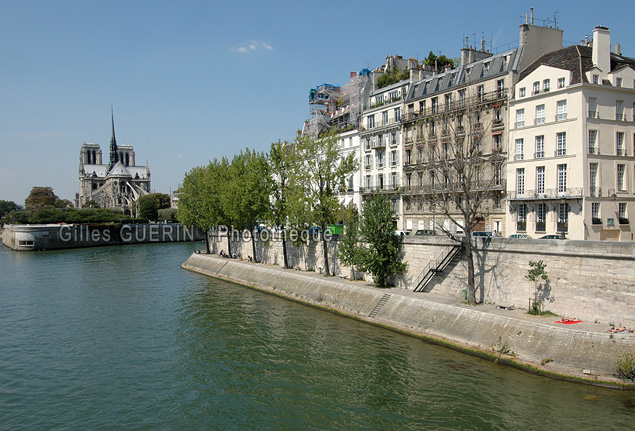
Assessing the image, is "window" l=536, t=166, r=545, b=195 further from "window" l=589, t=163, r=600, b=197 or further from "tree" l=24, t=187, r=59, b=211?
"tree" l=24, t=187, r=59, b=211

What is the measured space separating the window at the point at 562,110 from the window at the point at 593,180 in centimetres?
461

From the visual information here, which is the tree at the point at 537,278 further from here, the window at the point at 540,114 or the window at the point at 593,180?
the window at the point at 540,114

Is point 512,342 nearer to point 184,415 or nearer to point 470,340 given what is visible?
point 470,340

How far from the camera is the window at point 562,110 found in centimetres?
4000

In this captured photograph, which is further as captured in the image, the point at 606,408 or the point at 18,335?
the point at 18,335

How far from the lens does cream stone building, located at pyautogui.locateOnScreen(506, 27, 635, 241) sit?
3859cm

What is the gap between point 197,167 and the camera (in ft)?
Answer: 270

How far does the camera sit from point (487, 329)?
27375 millimetres

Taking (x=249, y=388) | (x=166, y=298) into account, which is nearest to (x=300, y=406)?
(x=249, y=388)

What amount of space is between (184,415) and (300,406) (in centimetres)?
511

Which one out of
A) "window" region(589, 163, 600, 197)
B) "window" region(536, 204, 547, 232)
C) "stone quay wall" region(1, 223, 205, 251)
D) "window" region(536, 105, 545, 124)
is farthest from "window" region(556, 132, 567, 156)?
"stone quay wall" region(1, 223, 205, 251)

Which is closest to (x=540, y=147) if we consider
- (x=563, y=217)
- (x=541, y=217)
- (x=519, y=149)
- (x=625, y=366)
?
(x=519, y=149)

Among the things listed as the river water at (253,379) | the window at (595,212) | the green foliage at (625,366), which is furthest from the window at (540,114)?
the green foliage at (625,366)

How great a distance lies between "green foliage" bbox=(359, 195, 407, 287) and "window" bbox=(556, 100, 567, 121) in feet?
53.7
